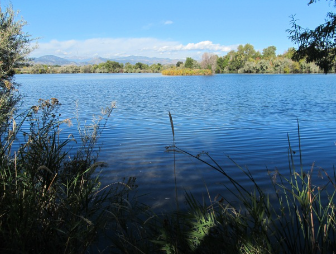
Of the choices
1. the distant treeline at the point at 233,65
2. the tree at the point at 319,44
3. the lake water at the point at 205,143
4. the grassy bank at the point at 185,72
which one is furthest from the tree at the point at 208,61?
the tree at the point at 319,44

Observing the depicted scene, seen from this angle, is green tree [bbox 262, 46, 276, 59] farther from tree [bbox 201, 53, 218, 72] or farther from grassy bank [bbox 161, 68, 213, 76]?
grassy bank [bbox 161, 68, 213, 76]

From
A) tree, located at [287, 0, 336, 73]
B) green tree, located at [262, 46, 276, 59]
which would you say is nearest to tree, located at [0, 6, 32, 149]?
tree, located at [287, 0, 336, 73]

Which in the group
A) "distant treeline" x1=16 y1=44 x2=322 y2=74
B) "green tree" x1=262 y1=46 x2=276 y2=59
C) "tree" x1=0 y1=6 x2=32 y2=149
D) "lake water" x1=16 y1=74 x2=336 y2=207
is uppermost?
"green tree" x1=262 y1=46 x2=276 y2=59

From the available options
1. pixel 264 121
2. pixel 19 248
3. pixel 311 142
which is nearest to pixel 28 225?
pixel 19 248

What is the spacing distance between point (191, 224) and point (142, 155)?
4750 millimetres

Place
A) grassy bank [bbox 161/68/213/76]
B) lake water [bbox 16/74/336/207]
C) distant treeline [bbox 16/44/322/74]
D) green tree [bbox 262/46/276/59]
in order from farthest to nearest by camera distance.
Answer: green tree [bbox 262/46/276/59], distant treeline [bbox 16/44/322/74], grassy bank [bbox 161/68/213/76], lake water [bbox 16/74/336/207]

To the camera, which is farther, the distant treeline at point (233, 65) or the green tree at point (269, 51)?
the green tree at point (269, 51)

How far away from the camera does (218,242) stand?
2.14 m

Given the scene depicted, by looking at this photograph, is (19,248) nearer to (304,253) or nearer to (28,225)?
(28,225)

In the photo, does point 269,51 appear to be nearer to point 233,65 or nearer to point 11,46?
point 233,65

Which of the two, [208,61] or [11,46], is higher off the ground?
[208,61]

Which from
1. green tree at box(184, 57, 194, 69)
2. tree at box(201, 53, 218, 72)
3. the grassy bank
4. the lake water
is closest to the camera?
the lake water

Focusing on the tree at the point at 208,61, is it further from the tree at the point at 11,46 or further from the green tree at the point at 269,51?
Result: the tree at the point at 11,46

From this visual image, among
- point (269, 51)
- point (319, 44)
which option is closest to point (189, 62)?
point (269, 51)
